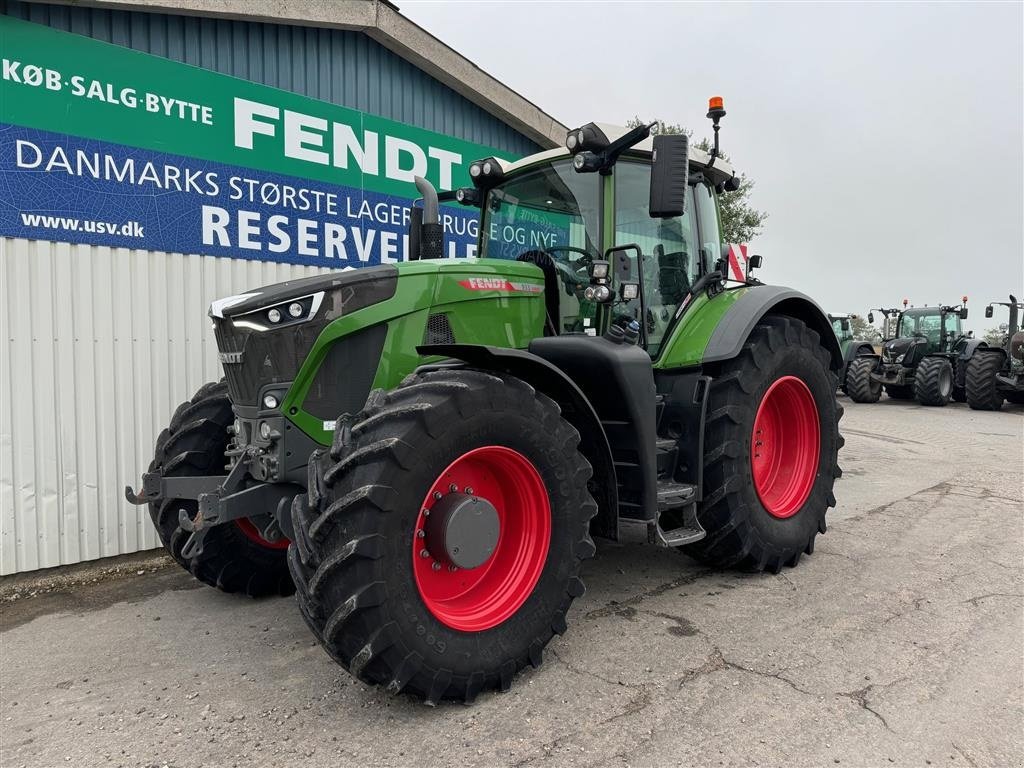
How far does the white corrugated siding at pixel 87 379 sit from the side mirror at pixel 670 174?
11.1 ft

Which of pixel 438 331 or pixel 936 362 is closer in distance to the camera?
pixel 438 331

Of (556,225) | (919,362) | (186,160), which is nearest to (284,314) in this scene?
(556,225)

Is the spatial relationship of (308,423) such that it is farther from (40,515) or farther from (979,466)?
(979,466)

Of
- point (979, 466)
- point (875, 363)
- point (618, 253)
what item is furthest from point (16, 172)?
point (875, 363)

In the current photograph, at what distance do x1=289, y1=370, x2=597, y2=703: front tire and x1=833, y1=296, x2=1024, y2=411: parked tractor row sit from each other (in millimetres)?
16056

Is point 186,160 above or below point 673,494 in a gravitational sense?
above

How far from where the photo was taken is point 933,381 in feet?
53.5

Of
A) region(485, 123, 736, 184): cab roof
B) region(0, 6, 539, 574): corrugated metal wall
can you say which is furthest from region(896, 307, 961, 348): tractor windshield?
region(0, 6, 539, 574): corrugated metal wall

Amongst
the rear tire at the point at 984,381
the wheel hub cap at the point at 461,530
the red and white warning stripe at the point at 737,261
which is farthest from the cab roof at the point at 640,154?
the rear tire at the point at 984,381

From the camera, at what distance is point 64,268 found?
4.60m

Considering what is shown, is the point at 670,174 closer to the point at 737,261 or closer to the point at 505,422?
the point at 505,422

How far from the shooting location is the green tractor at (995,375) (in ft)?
50.9

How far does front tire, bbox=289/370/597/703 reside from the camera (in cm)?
253

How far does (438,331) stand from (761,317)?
2.11 meters
